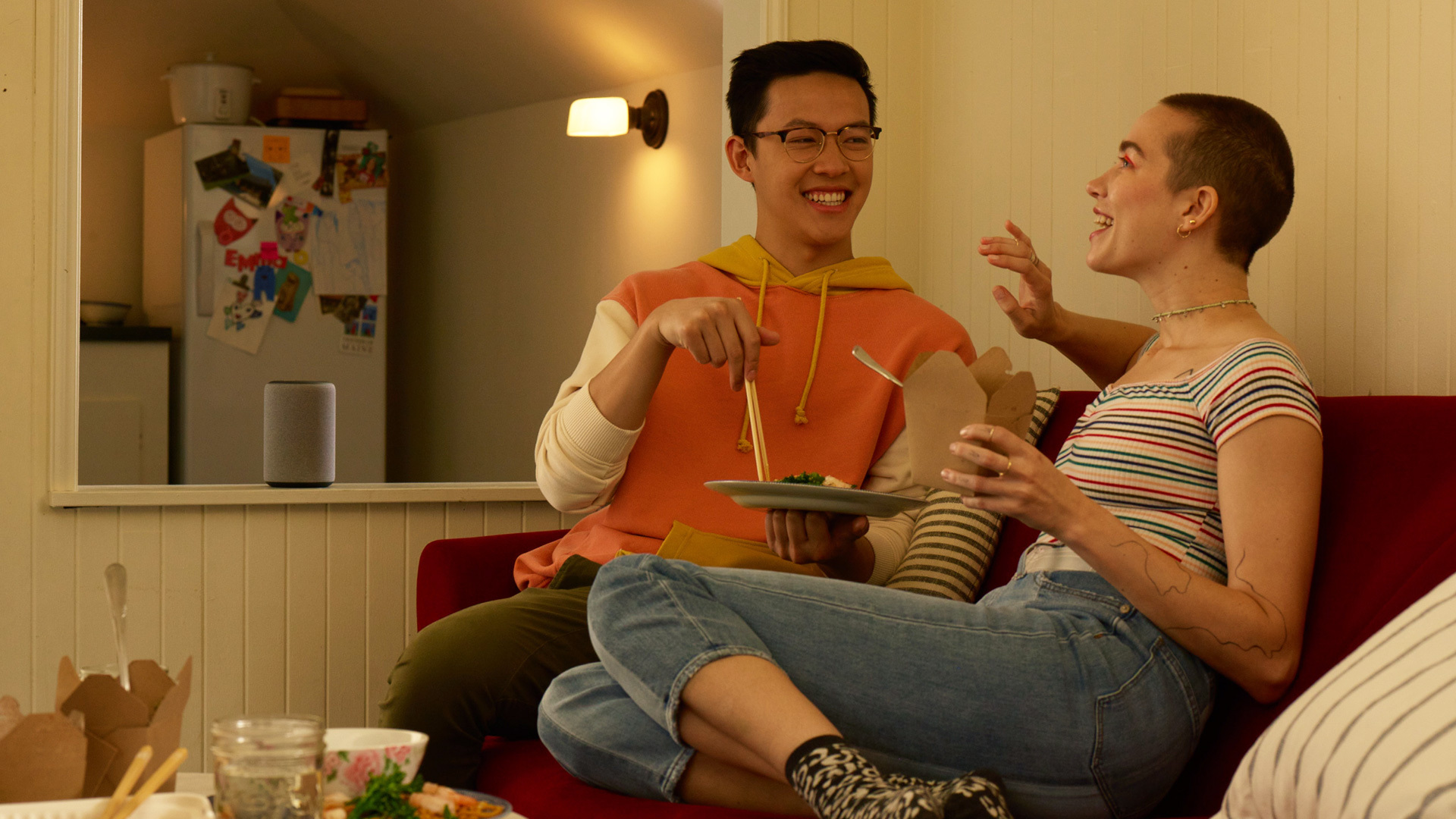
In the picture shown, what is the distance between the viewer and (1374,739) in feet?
2.81

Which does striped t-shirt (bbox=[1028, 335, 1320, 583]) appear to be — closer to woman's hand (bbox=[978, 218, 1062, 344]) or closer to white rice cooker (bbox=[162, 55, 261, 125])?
woman's hand (bbox=[978, 218, 1062, 344])

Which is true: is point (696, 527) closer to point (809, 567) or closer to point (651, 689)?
point (809, 567)

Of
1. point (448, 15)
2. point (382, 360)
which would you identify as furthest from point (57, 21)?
point (382, 360)

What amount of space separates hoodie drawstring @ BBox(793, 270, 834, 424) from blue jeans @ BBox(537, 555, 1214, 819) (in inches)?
23.4

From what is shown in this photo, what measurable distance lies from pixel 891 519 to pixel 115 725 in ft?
3.77

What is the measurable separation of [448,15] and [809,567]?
318 centimetres

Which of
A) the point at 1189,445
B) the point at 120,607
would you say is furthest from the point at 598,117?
the point at 120,607

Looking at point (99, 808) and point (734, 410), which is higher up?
point (734, 410)

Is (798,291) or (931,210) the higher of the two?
(931,210)

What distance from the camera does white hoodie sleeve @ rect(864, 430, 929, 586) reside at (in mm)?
1773

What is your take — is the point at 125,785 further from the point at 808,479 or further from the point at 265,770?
the point at 808,479

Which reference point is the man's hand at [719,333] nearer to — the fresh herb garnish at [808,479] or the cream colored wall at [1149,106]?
the fresh herb garnish at [808,479]

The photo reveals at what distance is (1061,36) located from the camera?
224 centimetres

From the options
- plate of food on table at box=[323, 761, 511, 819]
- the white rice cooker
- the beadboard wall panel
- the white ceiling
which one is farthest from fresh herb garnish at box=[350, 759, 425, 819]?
the white rice cooker
